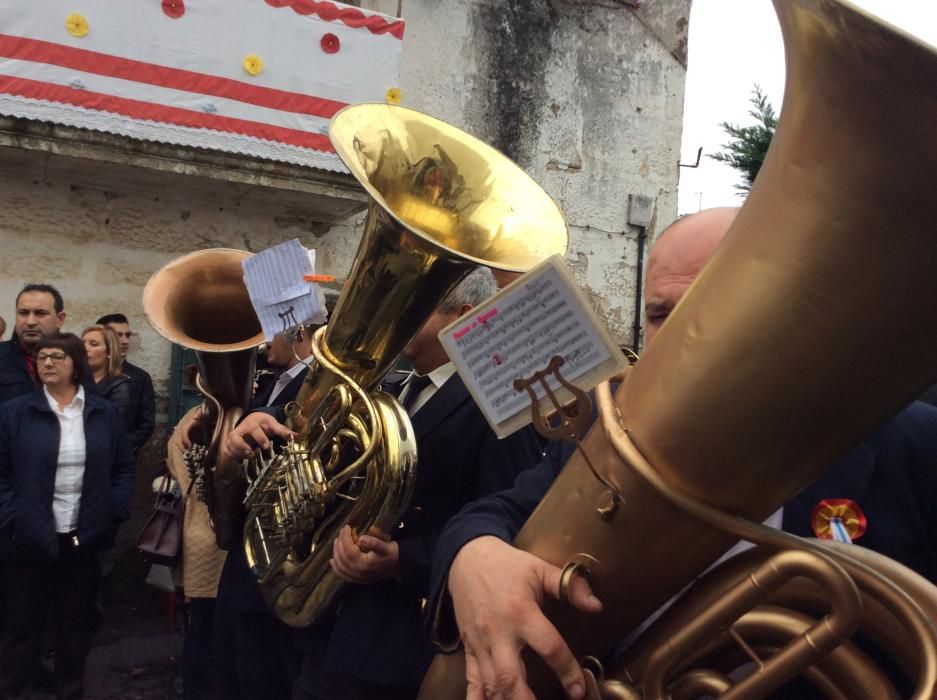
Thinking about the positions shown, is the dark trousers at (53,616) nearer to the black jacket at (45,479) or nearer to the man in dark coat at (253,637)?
the black jacket at (45,479)

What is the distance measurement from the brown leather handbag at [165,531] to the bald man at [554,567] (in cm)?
293

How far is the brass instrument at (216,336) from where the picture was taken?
287 cm

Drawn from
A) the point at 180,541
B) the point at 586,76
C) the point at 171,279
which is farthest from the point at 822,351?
the point at 586,76

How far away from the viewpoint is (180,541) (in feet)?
13.4

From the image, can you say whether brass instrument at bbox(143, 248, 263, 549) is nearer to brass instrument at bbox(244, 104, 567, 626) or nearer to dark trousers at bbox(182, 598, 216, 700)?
brass instrument at bbox(244, 104, 567, 626)

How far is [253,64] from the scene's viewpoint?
5.86 m

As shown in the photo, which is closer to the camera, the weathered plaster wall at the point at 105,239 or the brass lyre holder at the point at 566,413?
the brass lyre holder at the point at 566,413

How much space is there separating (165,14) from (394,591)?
15.8ft

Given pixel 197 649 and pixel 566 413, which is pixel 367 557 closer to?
pixel 566 413

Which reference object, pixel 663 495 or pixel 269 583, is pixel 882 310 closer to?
pixel 663 495

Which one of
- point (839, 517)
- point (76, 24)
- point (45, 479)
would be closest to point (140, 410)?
point (45, 479)

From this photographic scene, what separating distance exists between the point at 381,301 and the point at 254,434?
647mm

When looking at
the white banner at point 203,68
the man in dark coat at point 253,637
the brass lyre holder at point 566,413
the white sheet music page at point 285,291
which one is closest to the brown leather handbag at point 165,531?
the man in dark coat at point 253,637

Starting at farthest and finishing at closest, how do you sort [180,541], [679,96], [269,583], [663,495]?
[679,96] → [180,541] → [269,583] → [663,495]
